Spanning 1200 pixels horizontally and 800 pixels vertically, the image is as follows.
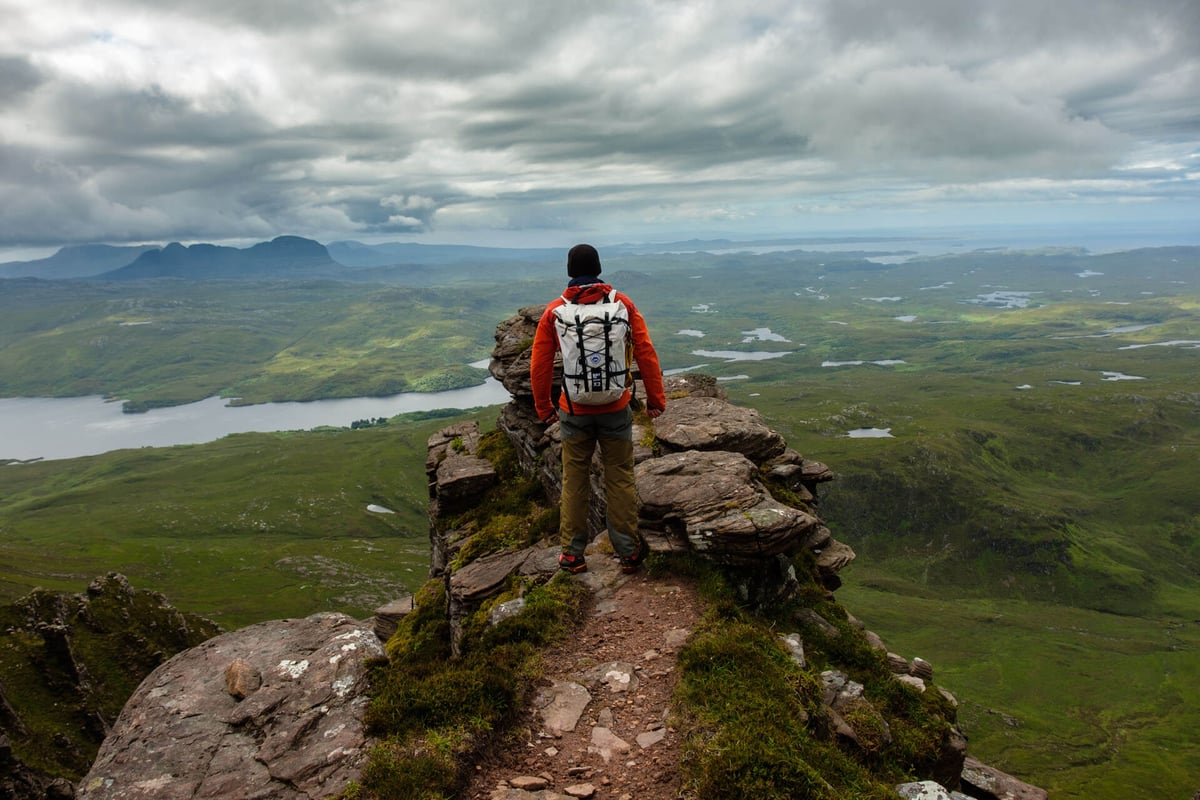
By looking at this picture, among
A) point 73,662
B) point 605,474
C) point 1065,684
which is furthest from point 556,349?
point 1065,684

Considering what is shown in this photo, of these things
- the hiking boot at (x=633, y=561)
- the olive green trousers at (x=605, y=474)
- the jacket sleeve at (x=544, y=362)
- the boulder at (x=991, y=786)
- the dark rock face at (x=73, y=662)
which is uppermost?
the jacket sleeve at (x=544, y=362)

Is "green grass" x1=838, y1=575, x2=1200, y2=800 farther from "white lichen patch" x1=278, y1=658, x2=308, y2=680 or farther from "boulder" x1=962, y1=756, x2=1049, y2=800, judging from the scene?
"white lichen patch" x1=278, y1=658, x2=308, y2=680

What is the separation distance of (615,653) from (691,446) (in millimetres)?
9951

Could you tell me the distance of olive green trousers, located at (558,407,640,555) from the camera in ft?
53.2

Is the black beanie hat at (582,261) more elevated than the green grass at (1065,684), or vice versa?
the black beanie hat at (582,261)

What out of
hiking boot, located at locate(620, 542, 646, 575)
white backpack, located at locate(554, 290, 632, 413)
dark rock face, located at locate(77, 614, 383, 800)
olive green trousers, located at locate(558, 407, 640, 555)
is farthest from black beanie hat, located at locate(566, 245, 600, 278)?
dark rock face, located at locate(77, 614, 383, 800)

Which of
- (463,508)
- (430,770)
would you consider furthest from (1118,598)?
(430,770)

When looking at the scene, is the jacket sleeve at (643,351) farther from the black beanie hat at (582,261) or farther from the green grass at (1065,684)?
the green grass at (1065,684)

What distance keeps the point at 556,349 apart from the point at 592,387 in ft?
5.17

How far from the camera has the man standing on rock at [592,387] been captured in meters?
15.1

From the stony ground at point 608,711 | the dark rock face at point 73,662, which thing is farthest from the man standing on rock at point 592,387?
the dark rock face at point 73,662

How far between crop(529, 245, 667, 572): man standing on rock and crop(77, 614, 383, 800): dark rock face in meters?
6.16

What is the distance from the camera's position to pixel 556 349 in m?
16.1

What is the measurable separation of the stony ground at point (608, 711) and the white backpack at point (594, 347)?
5.19 meters
